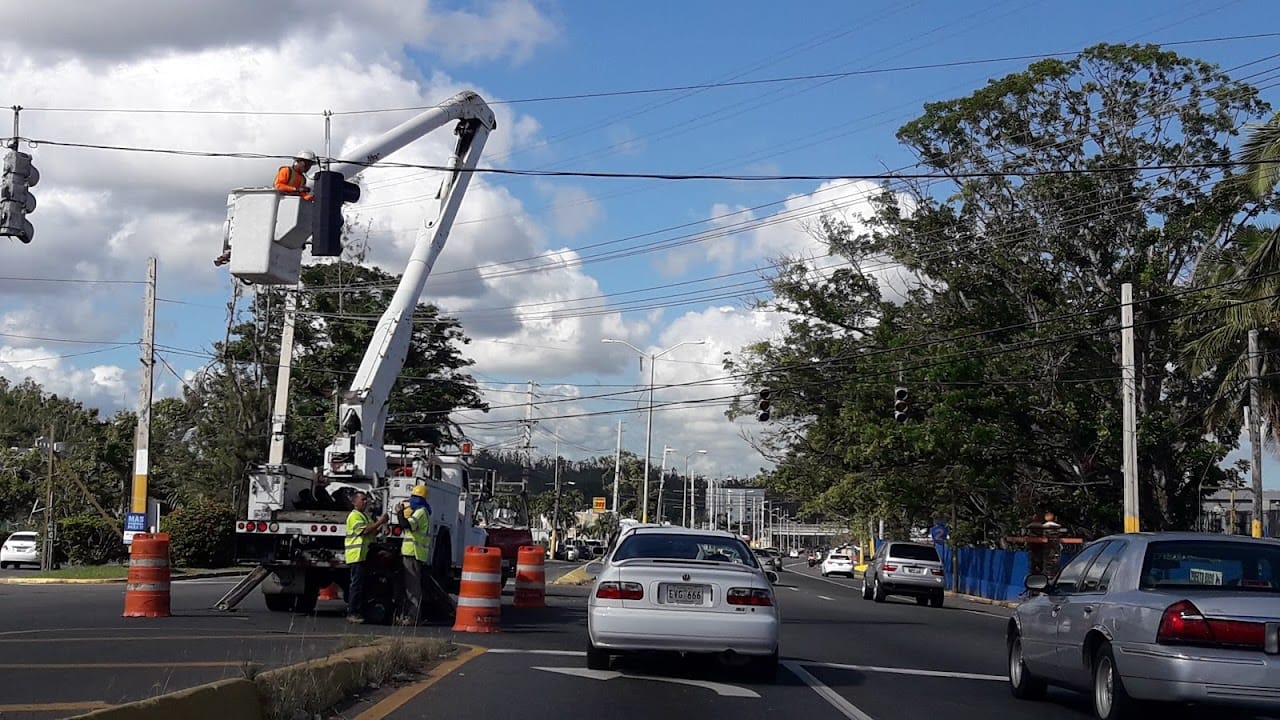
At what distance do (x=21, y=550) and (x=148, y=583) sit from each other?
93.0 ft

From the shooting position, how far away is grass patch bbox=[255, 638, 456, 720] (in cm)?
858

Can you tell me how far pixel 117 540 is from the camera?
128 feet

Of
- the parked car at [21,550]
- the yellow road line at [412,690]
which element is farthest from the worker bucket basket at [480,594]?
the parked car at [21,550]

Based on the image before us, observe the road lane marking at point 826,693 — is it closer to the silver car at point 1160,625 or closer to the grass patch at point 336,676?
the silver car at point 1160,625

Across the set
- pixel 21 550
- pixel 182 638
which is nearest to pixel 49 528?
pixel 21 550

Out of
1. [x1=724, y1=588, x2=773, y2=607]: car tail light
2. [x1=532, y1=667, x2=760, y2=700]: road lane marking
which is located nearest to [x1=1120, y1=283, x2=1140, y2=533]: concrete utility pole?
[x1=724, y1=588, x2=773, y2=607]: car tail light

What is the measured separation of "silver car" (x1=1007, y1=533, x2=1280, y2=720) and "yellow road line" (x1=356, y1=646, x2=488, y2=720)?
5.12m

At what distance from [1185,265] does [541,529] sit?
96.0 m

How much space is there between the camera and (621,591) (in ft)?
40.5

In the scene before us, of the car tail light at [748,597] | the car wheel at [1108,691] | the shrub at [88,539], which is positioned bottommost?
the shrub at [88,539]

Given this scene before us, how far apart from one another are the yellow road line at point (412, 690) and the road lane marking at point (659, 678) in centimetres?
85

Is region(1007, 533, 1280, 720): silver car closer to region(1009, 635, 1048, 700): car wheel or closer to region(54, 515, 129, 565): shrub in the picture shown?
region(1009, 635, 1048, 700): car wheel

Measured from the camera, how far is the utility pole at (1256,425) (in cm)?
2923

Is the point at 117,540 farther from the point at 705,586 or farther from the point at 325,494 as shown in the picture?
the point at 705,586
